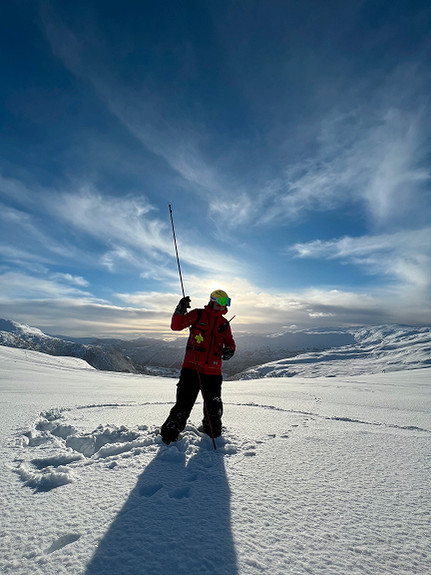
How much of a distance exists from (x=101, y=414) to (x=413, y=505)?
179 inches

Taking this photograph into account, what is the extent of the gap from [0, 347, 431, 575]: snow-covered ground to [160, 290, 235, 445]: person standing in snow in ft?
1.31

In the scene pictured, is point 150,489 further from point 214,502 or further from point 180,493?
point 214,502

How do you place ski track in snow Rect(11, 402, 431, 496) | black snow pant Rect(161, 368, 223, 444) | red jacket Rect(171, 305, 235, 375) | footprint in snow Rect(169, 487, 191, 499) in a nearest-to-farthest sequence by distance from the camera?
footprint in snow Rect(169, 487, 191, 499) → ski track in snow Rect(11, 402, 431, 496) → black snow pant Rect(161, 368, 223, 444) → red jacket Rect(171, 305, 235, 375)

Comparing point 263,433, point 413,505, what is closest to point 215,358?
point 263,433

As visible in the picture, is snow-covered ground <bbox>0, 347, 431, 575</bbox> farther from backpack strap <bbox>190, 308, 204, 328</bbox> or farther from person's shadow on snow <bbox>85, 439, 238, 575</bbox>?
backpack strap <bbox>190, 308, 204, 328</bbox>

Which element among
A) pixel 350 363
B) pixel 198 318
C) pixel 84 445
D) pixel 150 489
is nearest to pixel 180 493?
pixel 150 489

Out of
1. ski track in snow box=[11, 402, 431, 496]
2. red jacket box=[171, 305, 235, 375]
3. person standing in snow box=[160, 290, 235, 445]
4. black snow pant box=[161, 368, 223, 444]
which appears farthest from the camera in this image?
red jacket box=[171, 305, 235, 375]

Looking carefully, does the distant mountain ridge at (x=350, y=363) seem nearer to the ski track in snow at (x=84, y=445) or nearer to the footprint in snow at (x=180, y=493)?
the ski track in snow at (x=84, y=445)

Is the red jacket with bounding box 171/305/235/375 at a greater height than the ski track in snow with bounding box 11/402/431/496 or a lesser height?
greater

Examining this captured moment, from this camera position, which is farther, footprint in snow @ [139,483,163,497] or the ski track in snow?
the ski track in snow

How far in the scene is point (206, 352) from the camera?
429cm

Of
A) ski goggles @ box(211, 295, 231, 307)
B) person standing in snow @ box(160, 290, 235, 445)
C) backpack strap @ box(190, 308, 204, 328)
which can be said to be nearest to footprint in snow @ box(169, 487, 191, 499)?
person standing in snow @ box(160, 290, 235, 445)

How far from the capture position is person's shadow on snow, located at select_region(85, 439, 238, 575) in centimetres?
148

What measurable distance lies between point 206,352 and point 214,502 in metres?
2.28
